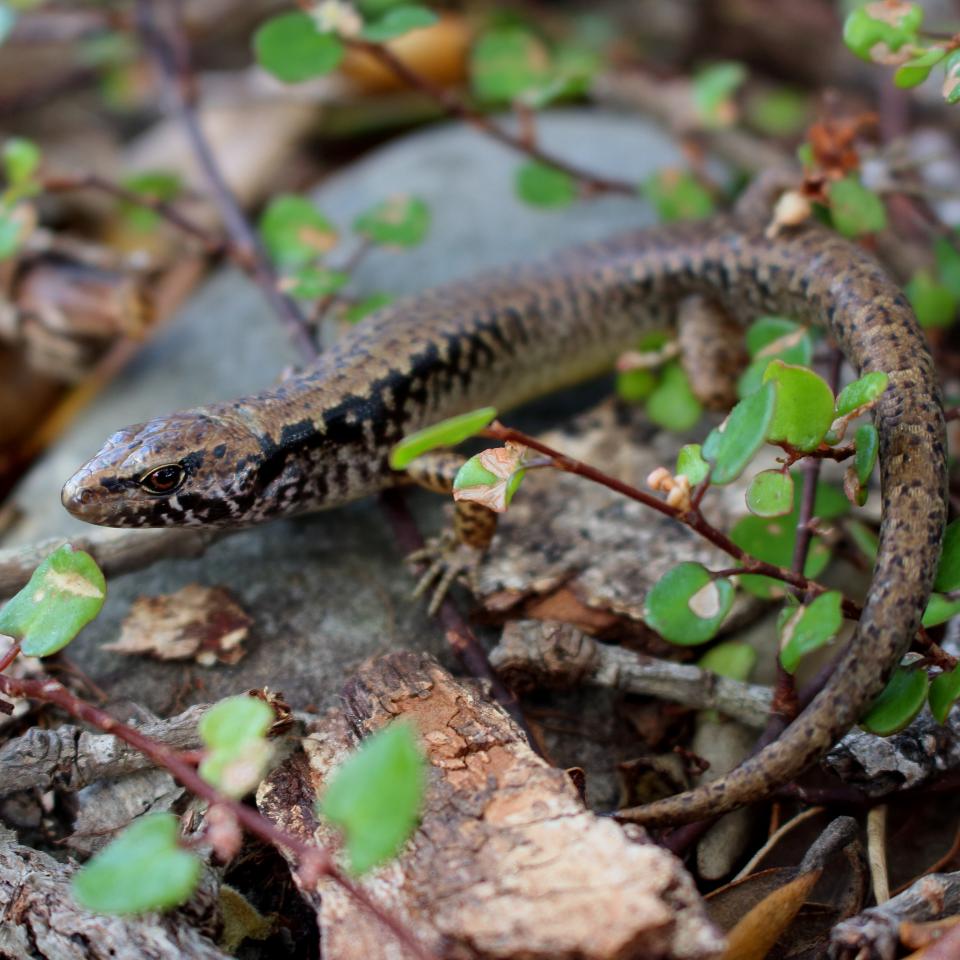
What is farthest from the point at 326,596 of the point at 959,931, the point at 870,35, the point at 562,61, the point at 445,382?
the point at 562,61

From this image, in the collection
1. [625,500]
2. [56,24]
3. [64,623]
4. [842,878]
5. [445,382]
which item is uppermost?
[56,24]

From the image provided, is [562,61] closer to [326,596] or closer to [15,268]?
[15,268]

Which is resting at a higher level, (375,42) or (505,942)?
(375,42)

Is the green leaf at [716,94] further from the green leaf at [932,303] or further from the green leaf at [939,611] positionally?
the green leaf at [939,611]

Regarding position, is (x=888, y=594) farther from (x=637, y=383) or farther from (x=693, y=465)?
(x=637, y=383)

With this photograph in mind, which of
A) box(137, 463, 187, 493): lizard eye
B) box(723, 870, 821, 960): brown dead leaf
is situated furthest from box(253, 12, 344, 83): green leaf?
box(723, 870, 821, 960): brown dead leaf

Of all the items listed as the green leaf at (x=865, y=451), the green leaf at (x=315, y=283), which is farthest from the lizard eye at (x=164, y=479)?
the green leaf at (x=865, y=451)

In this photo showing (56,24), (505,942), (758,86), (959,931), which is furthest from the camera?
(758,86)
